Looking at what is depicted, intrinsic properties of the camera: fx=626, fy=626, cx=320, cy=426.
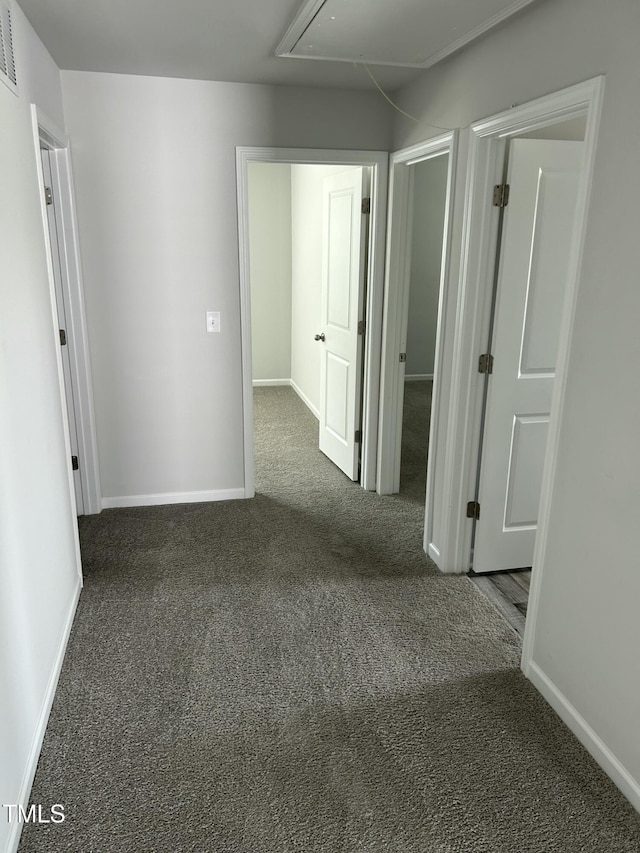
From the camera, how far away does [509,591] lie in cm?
300

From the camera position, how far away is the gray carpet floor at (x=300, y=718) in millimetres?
1757

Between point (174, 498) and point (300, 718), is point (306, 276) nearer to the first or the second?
point (174, 498)

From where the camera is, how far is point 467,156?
2.67 meters

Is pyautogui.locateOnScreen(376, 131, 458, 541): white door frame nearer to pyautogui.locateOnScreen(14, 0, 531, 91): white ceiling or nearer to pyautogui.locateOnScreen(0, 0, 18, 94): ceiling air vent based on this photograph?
pyautogui.locateOnScreen(14, 0, 531, 91): white ceiling

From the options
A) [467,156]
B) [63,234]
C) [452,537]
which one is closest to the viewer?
[467,156]

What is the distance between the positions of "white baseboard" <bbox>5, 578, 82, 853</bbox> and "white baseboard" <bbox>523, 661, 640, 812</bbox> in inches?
67.8

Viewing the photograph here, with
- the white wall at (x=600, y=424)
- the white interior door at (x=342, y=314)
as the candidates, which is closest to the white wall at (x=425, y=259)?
the white interior door at (x=342, y=314)

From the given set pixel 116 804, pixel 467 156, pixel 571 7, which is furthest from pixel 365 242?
pixel 116 804

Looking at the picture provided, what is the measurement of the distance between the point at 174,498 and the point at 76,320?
1.22 m

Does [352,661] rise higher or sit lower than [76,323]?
lower

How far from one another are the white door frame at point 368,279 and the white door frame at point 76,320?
890 mm

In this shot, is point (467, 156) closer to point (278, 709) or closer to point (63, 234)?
point (63, 234)

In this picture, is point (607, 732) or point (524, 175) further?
point (524, 175)

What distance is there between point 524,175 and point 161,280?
2.02 m
